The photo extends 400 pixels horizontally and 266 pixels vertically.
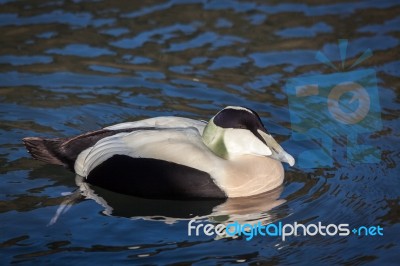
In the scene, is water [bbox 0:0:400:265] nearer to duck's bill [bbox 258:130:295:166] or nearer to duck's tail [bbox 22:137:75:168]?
duck's tail [bbox 22:137:75:168]

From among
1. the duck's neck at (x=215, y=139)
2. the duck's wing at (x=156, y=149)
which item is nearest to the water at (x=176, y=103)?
the duck's wing at (x=156, y=149)

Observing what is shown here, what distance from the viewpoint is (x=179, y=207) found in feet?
20.7

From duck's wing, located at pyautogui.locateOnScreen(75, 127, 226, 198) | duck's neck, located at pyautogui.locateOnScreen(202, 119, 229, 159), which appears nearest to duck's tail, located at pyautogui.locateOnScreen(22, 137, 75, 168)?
duck's wing, located at pyautogui.locateOnScreen(75, 127, 226, 198)

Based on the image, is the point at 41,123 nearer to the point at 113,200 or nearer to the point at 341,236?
the point at 113,200

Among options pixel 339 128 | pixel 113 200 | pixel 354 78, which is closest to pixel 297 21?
pixel 354 78

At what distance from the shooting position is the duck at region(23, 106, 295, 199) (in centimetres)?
635

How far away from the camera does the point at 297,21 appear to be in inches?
384

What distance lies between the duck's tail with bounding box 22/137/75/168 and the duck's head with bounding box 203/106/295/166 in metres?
1.07

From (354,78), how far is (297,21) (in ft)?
4.63
